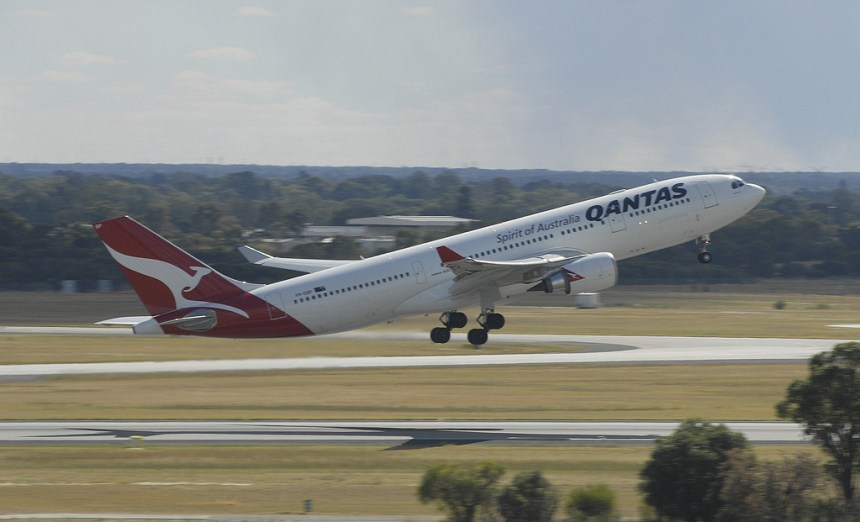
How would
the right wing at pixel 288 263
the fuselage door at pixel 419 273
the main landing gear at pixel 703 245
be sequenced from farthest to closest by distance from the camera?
the right wing at pixel 288 263
the main landing gear at pixel 703 245
the fuselage door at pixel 419 273

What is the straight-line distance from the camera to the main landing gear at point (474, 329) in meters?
60.9

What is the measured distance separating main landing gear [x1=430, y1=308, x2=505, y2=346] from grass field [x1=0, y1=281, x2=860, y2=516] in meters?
3.41

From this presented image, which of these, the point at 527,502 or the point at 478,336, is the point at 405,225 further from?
the point at 527,502

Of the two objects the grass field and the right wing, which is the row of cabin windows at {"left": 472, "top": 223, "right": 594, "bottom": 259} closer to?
the grass field

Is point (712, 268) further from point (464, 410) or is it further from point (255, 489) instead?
point (255, 489)

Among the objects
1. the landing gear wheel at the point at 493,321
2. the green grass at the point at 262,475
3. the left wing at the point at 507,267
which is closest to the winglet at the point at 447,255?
the left wing at the point at 507,267

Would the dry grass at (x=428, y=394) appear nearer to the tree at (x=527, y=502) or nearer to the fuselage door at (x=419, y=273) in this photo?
the fuselage door at (x=419, y=273)

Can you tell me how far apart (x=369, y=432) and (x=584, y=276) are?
12715mm

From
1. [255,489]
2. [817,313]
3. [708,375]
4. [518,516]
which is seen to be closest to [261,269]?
[817,313]

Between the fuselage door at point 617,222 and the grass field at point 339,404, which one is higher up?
the fuselage door at point 617,222

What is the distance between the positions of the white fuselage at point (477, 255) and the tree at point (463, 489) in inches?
935

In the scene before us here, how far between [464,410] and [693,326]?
47190 mm

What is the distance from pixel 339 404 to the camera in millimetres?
62781

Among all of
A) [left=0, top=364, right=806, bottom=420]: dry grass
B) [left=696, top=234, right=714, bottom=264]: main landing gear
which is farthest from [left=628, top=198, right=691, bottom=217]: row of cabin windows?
[left=0, top=364, right=806, bottom=420]: dry grass
